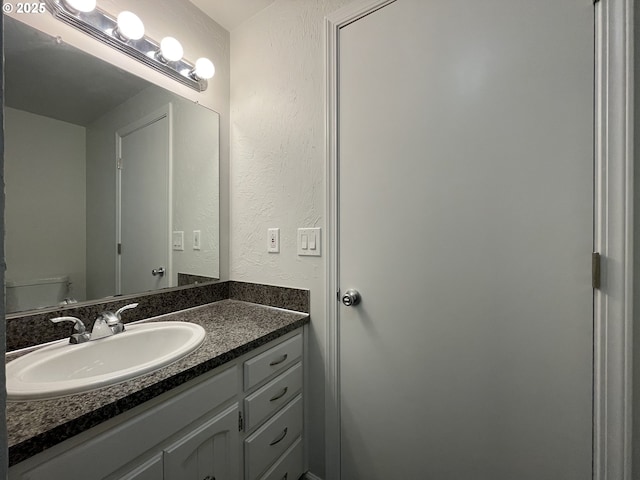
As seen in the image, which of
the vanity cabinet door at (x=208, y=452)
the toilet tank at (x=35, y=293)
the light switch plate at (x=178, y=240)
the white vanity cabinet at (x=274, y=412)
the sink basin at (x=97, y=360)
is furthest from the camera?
the light switch plate at (x=178, y=240)

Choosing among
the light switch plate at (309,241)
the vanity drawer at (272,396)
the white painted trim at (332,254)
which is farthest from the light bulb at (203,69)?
the vanity drawer at (272,396)

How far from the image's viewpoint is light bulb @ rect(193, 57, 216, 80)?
1.33 metres

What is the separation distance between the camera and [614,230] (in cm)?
74

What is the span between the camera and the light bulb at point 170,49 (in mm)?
1188

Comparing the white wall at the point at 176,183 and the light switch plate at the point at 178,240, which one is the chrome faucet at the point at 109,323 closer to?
the white wall at the point at 176,183

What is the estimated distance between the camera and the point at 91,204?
1055 millimetres

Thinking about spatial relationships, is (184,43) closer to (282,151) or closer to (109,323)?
(282,151)

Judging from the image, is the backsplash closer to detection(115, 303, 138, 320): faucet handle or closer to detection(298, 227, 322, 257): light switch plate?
detection(115, 303, 138, 320): faucet handle

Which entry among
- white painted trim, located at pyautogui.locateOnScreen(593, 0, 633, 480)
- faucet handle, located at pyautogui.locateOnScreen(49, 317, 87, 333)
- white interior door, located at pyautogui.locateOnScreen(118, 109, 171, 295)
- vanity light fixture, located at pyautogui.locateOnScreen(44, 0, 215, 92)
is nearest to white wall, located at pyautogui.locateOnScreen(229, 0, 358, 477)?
vanity light fixture, located at pyautogui.locateOnScreen(44, 0, 215, 92)

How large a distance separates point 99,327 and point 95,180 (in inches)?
21.8

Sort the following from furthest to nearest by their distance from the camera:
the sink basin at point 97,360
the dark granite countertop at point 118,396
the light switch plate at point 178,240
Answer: the light switch plate at point 178,240, the sink basin at point 97,360, the dark granite countertop at point 118,396

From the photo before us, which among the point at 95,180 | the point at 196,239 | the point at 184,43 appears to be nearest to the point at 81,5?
the point at 184,43

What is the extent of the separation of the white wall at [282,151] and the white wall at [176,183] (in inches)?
5.2

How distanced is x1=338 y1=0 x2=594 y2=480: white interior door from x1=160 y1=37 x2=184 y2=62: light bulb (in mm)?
729
